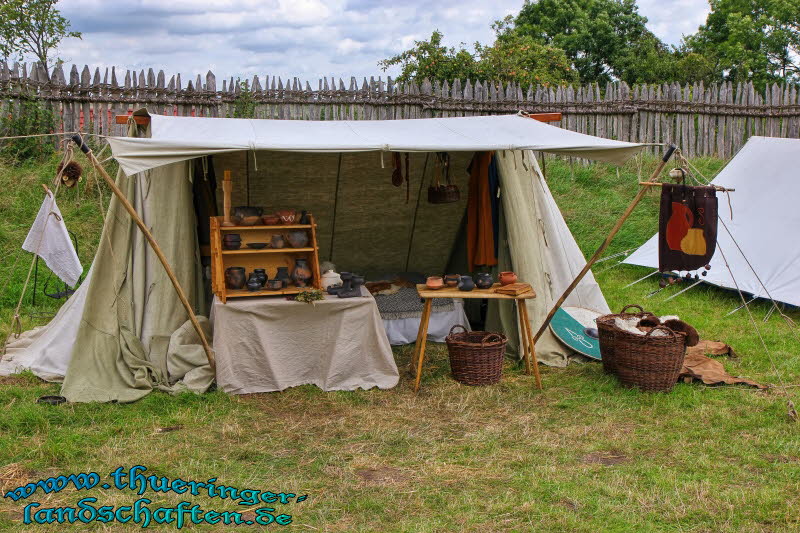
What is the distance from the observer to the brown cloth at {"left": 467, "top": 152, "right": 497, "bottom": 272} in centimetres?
523

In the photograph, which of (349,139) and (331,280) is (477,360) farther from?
(349,139)

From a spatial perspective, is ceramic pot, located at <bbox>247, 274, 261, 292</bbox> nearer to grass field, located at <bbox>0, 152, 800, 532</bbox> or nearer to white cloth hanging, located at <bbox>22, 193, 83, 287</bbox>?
grass field, located at <bbox>0, 152, 800, 532</bbox>

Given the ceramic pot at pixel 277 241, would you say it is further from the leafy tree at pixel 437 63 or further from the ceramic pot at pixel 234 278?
the leafy tree at pixel 437 63

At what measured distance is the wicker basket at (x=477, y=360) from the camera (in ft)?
14.6

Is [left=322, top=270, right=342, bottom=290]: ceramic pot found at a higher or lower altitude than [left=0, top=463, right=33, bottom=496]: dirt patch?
higher

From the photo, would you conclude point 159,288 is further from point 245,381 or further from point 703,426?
point 703,426

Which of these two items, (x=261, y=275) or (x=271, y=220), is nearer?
(x=261, y=275)

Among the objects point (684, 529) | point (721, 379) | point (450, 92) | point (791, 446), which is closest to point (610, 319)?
point (721, 379)

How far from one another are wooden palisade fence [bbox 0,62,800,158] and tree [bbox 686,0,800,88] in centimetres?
1033

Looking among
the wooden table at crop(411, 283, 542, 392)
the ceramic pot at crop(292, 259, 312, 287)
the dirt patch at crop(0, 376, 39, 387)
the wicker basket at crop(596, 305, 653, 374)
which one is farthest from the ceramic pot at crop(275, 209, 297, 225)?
the wicker basket at crop(596, 305, 653, 374)

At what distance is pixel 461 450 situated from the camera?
3605mm

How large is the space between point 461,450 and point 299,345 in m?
1.25

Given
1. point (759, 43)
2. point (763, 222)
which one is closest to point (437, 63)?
point (763, 222)

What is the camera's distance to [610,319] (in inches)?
181
